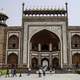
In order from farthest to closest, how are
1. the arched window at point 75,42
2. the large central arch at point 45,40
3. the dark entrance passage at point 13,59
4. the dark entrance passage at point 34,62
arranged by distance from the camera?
1. the dark entrance passage at point 34,62
2. the large central arch at point 45,40
3. the dark entrance passage at point 13,59
4. the arched window at point 75,42

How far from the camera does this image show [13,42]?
34.0 meters

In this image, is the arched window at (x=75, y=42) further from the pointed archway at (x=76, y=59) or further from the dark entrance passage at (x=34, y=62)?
the dark entrance passage at (x=34, y=62)

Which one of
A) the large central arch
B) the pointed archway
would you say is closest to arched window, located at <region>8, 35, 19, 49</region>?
the large central arch

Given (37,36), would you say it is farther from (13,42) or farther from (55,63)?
(55,63)

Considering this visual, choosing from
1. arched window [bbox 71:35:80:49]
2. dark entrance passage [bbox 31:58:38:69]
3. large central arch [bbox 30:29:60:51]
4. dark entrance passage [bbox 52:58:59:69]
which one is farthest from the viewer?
dark entrance passage [bbox 31:58:38:69]

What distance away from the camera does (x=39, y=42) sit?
36219mm

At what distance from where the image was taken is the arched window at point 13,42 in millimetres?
33781

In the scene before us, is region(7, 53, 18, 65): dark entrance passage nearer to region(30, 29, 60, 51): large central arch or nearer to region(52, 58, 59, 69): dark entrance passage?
region(30, 29, 60, 51): large central arch

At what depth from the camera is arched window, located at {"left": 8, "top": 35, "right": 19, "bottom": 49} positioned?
111 feet

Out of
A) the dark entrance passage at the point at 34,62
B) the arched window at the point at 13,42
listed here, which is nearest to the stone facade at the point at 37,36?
the arched window at the point at 13,42

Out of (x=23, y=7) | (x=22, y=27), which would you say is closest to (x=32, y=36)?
(x=22, y=27)

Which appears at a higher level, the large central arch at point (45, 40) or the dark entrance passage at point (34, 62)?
the large central arch at point (45, 40)

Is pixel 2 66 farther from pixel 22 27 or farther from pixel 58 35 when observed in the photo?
pixel 58 35

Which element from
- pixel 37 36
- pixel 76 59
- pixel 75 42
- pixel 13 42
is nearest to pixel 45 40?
pixel 37 36
